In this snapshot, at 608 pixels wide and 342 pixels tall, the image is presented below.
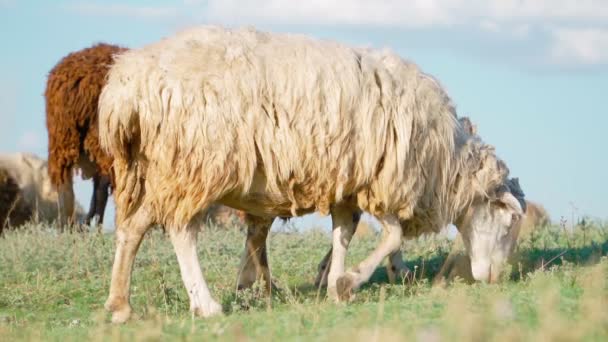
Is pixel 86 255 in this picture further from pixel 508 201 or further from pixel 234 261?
pixel 508 201

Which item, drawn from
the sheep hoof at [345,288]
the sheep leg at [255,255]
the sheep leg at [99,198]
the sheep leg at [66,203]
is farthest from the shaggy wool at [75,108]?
the sheep hoof at [345,288]

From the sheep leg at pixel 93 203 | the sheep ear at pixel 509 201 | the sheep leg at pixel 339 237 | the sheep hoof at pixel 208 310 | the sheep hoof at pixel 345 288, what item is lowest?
the sheep leg at pixel 93 203

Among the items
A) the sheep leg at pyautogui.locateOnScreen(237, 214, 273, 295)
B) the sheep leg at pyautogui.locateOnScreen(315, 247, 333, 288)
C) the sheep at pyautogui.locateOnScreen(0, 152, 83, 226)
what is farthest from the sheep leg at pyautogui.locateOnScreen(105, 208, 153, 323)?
the sheep at pyautogui.locateOnScreen(0, 152, 83, 226)

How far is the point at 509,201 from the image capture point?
33.6ft

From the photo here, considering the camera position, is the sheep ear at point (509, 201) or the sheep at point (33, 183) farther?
the sheep at point (33, 183)

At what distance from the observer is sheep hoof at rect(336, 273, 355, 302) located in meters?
8.84

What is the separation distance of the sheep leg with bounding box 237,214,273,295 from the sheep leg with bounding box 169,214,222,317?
1.41 meters

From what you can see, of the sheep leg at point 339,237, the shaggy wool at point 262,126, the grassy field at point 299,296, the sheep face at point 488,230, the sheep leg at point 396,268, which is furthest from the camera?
the sheep leg at point 396,268

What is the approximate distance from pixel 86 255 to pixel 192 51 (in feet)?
16.0

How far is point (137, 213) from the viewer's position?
8.69 meters

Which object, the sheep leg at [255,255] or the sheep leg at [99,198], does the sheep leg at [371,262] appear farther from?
the sheep leg at [99,198]

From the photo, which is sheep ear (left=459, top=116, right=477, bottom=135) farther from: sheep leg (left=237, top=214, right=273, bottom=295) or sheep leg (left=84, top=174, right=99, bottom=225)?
sheep leg (left=84, top=174, right=99, bottom=225)

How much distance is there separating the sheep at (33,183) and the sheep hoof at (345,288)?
A: 41.6ft

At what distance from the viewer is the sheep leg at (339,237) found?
30.4ft
